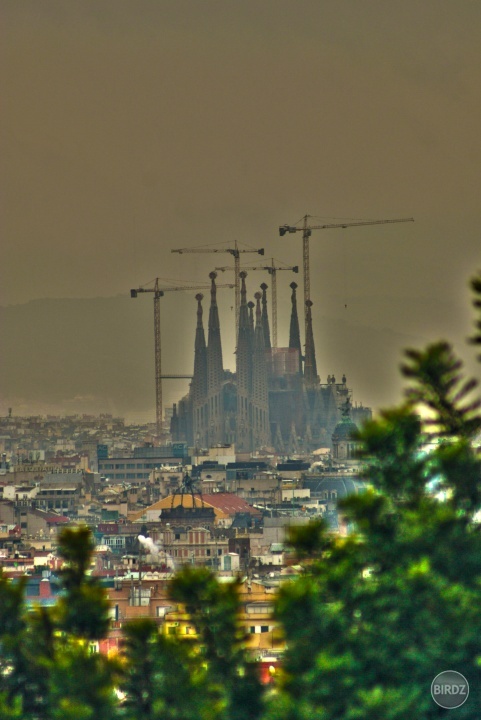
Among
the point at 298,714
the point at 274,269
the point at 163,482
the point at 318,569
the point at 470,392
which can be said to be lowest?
the point at 298,714

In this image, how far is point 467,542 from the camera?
75.6 ft

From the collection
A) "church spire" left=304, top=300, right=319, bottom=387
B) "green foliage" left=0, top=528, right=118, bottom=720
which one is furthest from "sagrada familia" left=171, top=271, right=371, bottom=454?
"green foliage" left=0, top=528, right=118, bottom=720

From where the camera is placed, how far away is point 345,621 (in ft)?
73.9

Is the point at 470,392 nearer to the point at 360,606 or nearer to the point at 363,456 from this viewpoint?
the point at 363,456

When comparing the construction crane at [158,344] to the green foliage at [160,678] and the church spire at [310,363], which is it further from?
the green foliage at [160,678]

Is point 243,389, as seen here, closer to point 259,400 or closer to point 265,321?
point 259,400

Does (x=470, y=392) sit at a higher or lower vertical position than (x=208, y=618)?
higher

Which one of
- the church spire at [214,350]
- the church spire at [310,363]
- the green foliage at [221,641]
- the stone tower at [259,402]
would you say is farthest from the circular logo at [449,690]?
the church spire at [310,363]

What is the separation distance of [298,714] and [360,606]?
1270mm

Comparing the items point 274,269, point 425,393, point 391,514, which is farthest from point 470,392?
point 274,269

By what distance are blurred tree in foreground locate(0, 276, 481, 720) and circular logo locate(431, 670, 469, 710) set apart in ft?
0.17

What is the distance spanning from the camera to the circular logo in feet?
72.5

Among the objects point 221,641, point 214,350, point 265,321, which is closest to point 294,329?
point 265,321

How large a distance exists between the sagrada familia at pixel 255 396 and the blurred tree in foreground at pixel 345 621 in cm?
11206
